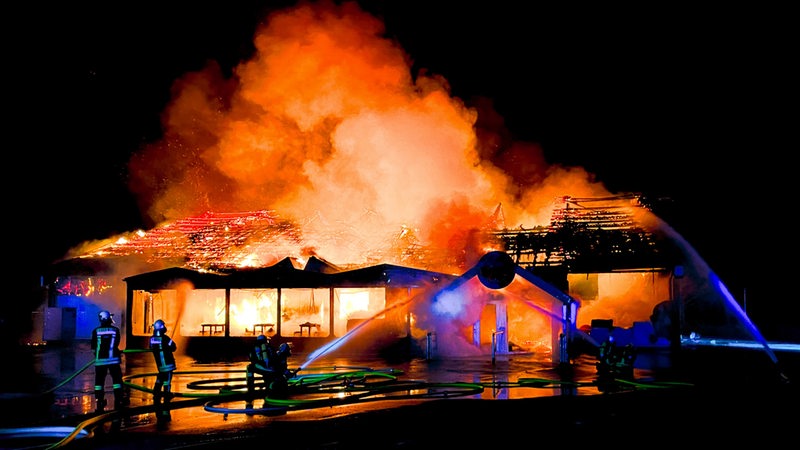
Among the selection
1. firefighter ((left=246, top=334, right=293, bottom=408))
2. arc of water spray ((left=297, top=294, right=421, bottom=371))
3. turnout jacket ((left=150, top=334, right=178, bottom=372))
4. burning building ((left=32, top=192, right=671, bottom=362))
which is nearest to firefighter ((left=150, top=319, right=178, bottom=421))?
turnout jacket ((left=150, top=334, right=178, bottom=372))

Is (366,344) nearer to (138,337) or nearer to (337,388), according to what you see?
(138,337)

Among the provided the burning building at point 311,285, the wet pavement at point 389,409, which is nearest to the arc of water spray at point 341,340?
the burning building at point 311,285

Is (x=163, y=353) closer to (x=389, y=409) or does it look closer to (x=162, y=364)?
(x=162, y=364)

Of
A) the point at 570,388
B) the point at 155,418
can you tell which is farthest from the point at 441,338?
the point at 155,418

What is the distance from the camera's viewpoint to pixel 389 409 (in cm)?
1236

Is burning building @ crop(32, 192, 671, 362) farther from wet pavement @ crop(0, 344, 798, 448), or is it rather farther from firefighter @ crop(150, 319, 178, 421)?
firefighter @ crop(150, 319, 178, 421)

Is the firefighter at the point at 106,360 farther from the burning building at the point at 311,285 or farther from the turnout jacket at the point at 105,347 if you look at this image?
the burning building at the point at 311,285

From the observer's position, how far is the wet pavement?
32.7 feet

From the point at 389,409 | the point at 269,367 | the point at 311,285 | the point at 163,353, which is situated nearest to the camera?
the point at 389,409

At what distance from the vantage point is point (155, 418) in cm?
1176

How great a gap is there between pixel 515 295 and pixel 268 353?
11.1 m

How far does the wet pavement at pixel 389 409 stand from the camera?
995cm

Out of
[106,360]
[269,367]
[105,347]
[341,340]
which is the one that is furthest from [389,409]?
[341,340]

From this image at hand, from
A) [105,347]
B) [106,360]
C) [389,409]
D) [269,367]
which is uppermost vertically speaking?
[105,347]
